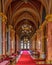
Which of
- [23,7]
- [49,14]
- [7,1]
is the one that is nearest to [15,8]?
[23,7]

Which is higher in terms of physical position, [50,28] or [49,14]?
[49,14]

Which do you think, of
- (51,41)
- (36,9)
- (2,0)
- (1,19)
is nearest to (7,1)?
(2,0)

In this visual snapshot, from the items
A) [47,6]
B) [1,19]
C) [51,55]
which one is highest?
[47,6]

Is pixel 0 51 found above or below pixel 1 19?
below

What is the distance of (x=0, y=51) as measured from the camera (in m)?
21.3

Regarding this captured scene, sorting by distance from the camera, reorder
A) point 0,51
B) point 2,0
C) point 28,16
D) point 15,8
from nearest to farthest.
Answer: point 0,51 → point 2,0 → point 15,8 → point 28,16

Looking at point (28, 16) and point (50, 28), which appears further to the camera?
point (28, 16)

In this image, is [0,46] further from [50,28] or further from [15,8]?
[15,8]

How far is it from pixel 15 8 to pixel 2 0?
9129 mm

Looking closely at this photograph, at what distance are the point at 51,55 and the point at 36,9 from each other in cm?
1195

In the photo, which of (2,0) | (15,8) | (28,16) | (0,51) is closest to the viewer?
(0,51)

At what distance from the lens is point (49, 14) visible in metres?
22.5

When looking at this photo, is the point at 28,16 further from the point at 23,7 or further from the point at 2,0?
the point at 2,0

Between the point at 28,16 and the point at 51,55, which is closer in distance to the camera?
the point at 51,55
